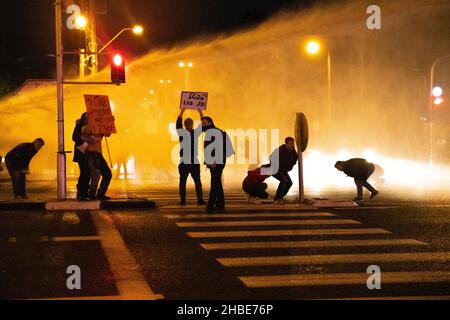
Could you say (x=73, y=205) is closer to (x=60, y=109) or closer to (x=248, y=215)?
(x=60, y=109)

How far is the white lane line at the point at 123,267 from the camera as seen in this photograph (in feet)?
21.8

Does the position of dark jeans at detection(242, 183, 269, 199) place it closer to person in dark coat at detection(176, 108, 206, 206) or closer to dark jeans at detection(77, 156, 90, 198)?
person in dark coat at detection(176, 108, 206, 206)

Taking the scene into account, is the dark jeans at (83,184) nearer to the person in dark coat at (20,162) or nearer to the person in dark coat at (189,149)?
the person in dark coat at (20,162)

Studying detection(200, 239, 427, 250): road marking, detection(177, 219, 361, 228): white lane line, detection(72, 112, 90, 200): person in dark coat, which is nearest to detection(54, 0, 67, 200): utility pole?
detection(72, 112, 90, 200): person in dark coat

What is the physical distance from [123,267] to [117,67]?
8.65 meters

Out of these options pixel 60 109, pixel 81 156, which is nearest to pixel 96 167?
pixel 81 156

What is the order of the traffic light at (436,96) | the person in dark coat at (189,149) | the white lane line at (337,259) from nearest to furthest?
Answer: 1. the white lane line at (337,259)
2. the person in dark coat at (189,149)
3. the traffic light at (436,96)

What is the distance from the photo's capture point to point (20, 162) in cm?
1461

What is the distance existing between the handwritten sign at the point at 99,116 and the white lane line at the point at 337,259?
615 cm

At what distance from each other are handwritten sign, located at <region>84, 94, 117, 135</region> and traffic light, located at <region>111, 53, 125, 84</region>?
1692 millimetres

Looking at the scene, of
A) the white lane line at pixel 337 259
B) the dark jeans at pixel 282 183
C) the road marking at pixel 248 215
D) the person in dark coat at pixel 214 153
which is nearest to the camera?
the white lane line at pixel 337 259

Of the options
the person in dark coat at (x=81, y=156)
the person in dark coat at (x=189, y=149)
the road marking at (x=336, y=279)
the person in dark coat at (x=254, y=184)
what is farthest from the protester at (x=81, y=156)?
the road marking at (x=336, y=279)
